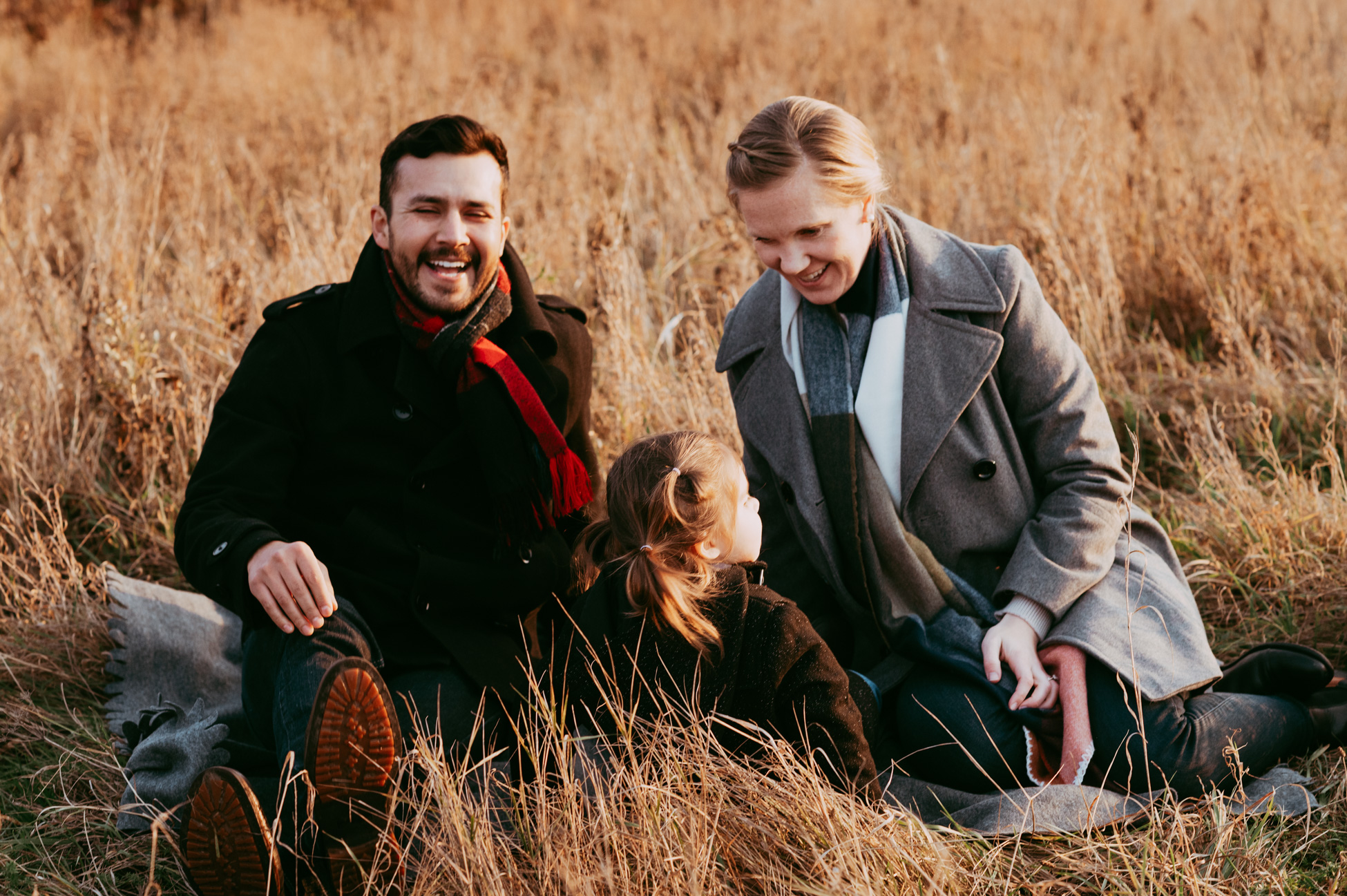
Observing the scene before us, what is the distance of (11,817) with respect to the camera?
2.52 metres

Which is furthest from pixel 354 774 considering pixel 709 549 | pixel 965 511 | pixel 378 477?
pixel 965 511

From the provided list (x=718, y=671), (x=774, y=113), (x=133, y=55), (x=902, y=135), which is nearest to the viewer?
(x=718, y=671)

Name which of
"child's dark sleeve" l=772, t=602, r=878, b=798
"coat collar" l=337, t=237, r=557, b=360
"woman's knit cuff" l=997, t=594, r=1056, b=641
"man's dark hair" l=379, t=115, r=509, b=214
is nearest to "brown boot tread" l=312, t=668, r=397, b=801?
"child's dark sleeve" l=772, t=602, r=878, b=798

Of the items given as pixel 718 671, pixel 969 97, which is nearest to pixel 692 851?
pixel 718 671

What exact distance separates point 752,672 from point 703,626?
0.14 meters

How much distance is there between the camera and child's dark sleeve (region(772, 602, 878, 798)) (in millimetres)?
2217

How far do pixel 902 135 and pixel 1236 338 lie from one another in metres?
3.05

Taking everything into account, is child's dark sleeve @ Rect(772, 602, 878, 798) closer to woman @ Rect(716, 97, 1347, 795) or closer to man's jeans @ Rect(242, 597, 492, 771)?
woman @ Rect(716, 97, 1347, 795)

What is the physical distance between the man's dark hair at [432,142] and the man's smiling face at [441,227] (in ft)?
0.04

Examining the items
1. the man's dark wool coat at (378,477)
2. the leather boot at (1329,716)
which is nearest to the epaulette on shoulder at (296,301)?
the man's dark wool coat at (378,477)

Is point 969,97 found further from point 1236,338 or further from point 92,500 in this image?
point 92,500

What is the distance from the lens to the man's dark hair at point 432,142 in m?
2.66

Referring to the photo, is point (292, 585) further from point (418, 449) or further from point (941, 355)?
point (941, 355)

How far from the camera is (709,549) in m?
2.30
